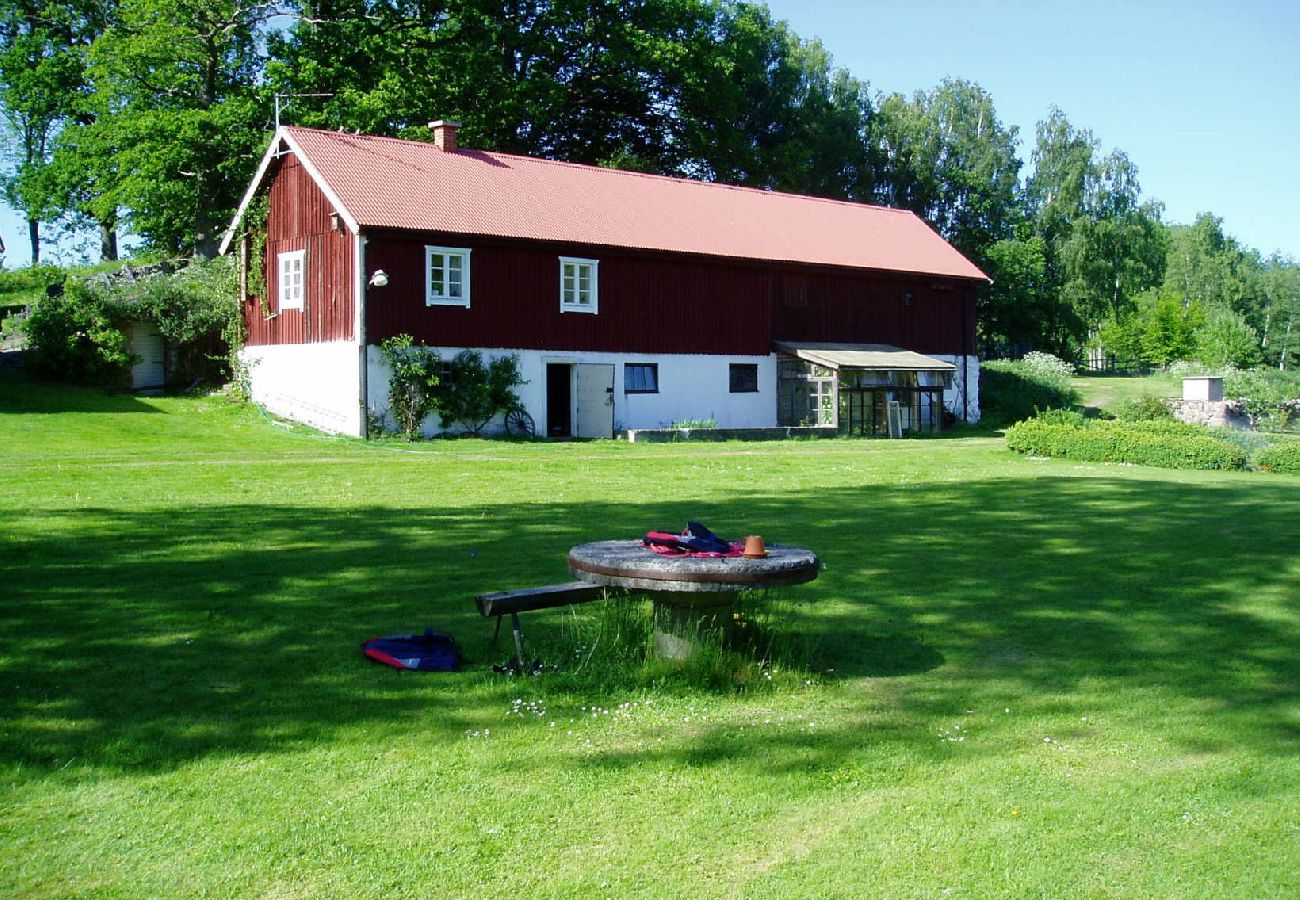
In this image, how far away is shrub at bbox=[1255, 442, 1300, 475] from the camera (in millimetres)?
22344

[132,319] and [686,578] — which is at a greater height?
[132,319]

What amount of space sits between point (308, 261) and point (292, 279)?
1.29m

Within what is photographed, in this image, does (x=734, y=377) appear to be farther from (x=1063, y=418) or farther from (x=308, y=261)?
(x=308, y=261)

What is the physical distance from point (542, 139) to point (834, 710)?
45139 millimetres

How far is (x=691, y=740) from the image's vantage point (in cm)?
623

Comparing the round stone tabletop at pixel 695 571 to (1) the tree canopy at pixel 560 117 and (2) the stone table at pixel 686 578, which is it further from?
(1) the tree canopy at pixel 560 117

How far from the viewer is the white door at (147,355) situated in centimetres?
3472

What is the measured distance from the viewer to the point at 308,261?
30.5 m

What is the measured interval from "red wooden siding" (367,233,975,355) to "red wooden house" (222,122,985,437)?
55 millimetres

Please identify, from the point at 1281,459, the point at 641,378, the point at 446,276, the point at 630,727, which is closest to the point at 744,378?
the point at 641,378

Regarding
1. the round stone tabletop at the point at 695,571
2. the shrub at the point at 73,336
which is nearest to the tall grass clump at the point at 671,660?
the round stone tabletop at the point at 695,571

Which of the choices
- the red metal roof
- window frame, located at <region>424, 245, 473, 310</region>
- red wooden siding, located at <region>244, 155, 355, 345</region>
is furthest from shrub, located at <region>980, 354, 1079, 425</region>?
red wooden siding, located at <region>244, 155, 355, 345</region>

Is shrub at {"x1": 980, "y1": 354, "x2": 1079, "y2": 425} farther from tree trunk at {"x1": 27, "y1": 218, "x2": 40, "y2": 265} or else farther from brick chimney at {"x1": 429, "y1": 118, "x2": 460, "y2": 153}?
tree trunk at {"x1": 27, "y1": 218, "x2": 40, "y2": 265}

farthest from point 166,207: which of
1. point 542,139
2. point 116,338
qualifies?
point 542,139
